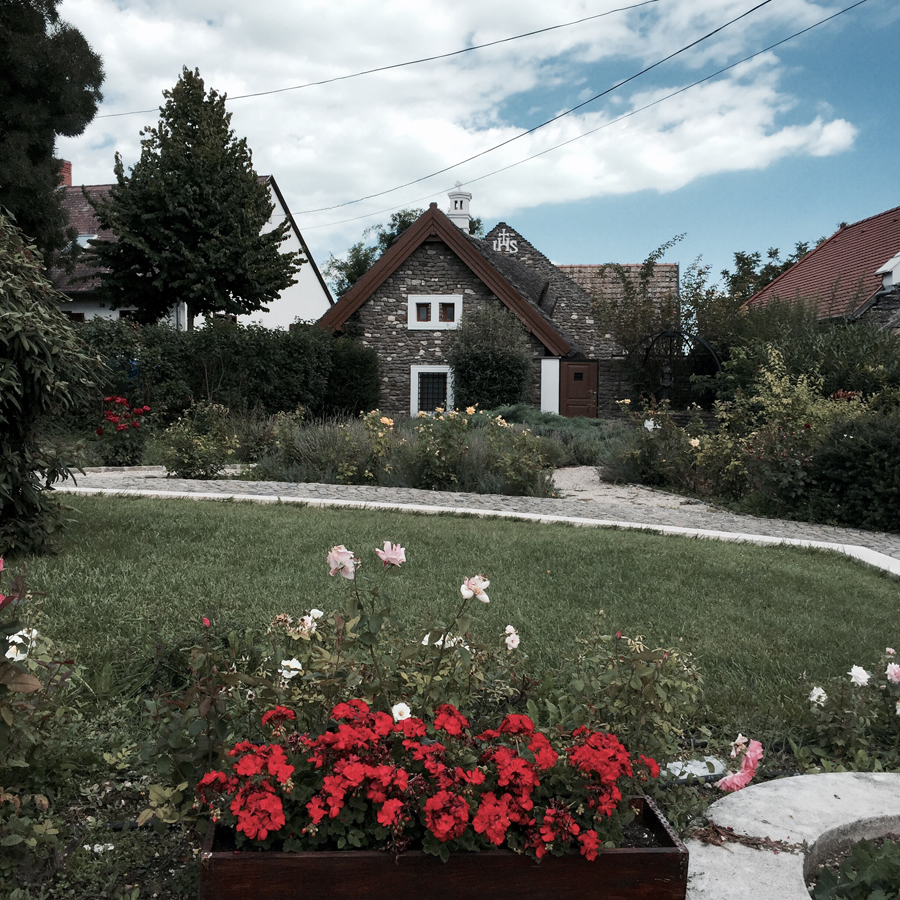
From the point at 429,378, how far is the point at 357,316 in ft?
8.88

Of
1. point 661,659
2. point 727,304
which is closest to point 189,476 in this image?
point 661,659

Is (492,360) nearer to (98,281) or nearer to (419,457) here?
(419,457)

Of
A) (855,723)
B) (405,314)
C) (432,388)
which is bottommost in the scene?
(855,723)

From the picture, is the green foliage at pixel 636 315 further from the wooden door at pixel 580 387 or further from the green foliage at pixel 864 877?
the green foliage at pixel 864 877

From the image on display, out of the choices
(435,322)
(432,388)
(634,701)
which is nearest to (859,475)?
(634,701)

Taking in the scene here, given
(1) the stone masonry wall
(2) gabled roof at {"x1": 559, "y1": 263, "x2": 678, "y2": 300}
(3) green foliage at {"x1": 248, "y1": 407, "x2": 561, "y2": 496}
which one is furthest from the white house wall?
(3) green foliage at {"x1": 248, "y1": 407, "x2": 561, "y2": 496}

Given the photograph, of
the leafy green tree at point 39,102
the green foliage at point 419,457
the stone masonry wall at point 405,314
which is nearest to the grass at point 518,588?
the green foliage at point 419,457

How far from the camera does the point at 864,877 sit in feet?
6.56

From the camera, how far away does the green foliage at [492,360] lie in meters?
22.2

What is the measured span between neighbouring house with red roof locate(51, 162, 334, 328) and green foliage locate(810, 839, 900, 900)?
2329 cm

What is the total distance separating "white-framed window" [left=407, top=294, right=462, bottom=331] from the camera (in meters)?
23.3

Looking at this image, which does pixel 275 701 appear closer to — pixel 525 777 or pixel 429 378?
pixel 525 777

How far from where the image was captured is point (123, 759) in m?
2.66

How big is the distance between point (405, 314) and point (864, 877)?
22090 mm
